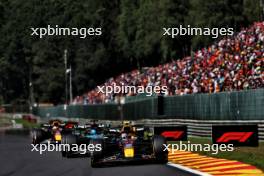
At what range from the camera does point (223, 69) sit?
28.8 metres

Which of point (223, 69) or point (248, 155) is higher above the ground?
point (223, 69)

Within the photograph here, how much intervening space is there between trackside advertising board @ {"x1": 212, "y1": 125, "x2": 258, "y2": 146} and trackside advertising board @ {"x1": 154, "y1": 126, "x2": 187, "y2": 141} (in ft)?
7.18

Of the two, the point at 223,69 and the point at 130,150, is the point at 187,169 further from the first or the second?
the point at 223,69

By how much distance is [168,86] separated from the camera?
35.2 metres

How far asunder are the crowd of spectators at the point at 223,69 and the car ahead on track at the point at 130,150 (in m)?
8.50

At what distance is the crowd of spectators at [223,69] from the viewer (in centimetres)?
2605

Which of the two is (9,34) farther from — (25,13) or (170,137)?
(170,137)

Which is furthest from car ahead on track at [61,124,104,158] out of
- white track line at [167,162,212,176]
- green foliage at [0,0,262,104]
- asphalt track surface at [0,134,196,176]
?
green foliage at [0,0,262,104]

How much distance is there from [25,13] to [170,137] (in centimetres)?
6514

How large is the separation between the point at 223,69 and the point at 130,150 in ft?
43.5

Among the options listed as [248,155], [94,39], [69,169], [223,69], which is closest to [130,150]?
[69,169]

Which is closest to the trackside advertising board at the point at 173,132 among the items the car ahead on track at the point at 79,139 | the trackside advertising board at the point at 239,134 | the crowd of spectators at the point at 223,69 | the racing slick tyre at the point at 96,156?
the car ahead on track at the point at 79,139

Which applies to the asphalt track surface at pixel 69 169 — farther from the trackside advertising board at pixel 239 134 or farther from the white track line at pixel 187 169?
the trackside advertising board at pixel 239 134

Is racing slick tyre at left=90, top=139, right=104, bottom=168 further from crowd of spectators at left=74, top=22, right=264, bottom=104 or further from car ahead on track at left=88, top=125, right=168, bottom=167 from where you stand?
crowd of spectators at left=74, top=22, right=264, bottom=104
